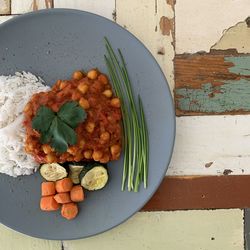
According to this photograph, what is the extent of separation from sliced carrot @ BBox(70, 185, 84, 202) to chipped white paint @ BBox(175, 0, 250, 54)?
0.74 meters

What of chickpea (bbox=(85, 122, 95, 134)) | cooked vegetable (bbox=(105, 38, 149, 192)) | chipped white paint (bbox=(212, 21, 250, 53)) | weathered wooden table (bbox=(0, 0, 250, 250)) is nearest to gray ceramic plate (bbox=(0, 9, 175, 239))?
cooked vegetable (bbox=(105, 38, 149, 192))

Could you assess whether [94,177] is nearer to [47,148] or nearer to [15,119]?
[47,148]

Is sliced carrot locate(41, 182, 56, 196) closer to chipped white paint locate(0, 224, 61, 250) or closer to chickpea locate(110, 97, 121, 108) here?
chipped white paint locate(0, 224, 61, 250)

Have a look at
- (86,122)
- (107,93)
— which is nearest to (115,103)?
(107,93)

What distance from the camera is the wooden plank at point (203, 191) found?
86.0 inches

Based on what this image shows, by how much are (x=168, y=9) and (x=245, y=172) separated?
2.63 ft

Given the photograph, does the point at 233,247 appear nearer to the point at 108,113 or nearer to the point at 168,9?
the point at 108,113

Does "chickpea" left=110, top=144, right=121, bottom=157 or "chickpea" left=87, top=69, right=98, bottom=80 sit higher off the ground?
"chickpea" left=87, top=69, right=98, bottom=80

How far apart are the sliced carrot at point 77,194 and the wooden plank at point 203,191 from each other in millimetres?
331

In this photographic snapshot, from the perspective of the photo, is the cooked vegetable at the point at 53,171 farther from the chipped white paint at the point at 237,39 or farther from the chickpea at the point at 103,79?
the chipped white paint at the point at 237,39

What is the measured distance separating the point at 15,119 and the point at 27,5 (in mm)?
526

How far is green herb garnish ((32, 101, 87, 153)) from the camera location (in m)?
1.85

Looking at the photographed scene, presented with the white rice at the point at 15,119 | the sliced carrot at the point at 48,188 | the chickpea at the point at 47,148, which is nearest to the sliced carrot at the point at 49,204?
the sliced carrot at the point at 48,188

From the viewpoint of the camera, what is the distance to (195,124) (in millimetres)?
2184
